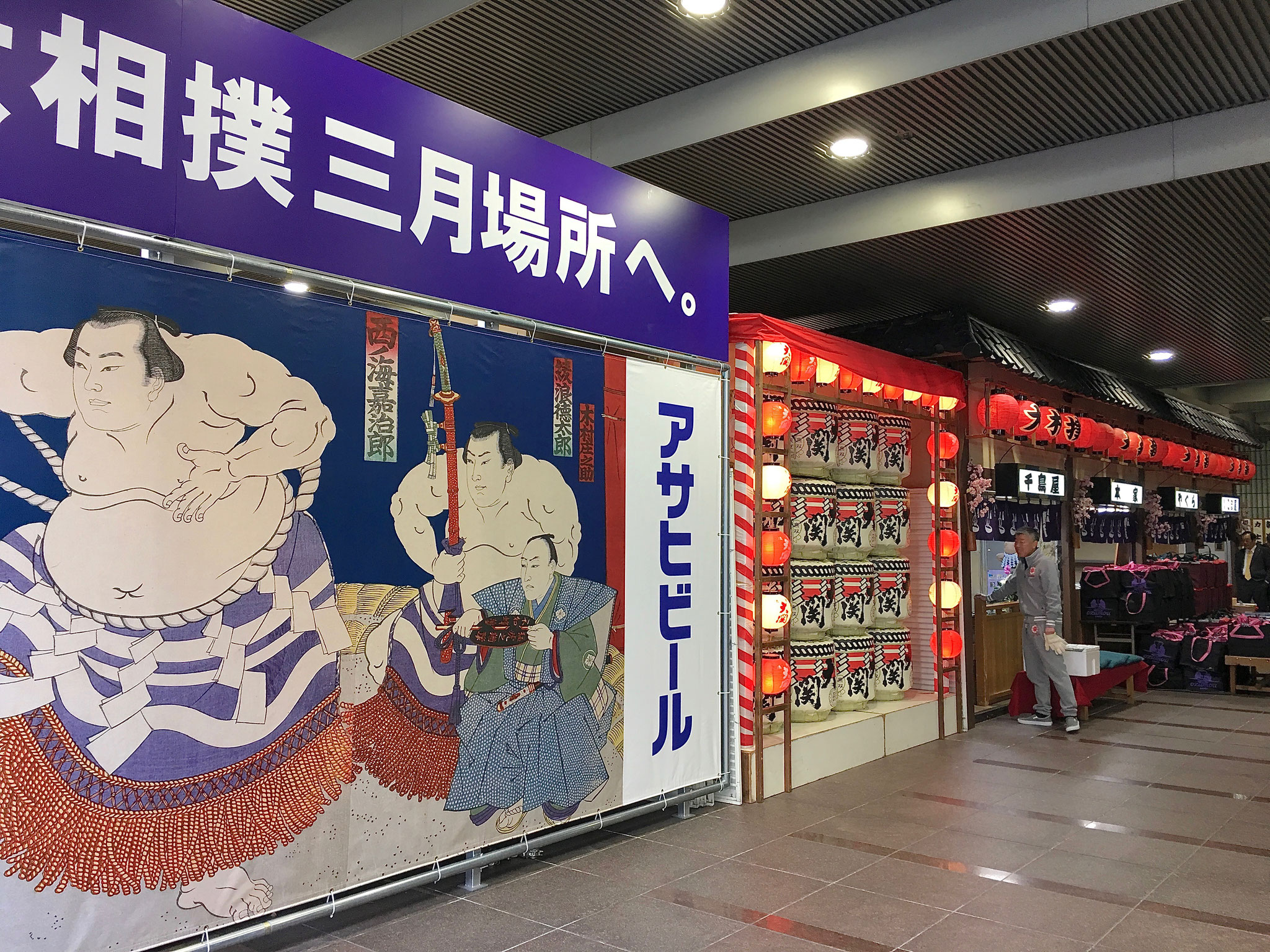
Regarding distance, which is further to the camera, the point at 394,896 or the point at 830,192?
the point at 830,192

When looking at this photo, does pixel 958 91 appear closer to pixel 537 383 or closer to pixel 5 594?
pixel 537 383

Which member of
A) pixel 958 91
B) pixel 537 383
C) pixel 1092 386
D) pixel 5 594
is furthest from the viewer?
pixel 1092 386

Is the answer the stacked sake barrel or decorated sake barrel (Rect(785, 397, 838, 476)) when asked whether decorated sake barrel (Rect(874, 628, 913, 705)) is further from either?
decorated sake barrel (Rect(785, 397, 838, 476))

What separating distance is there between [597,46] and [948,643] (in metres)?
5.16

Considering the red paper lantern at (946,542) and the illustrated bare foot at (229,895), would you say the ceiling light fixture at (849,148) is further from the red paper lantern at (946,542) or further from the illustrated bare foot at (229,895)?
the illustrated bare foot at (229,895)

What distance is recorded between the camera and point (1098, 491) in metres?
11.7

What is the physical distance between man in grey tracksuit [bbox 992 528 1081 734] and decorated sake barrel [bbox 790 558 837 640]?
2.50m

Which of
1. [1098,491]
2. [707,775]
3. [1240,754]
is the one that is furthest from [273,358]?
[1098,491]

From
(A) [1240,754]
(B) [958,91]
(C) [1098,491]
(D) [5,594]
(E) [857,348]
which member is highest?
(B) [958,91]

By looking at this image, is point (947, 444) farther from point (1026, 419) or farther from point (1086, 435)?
point (1086, 435)

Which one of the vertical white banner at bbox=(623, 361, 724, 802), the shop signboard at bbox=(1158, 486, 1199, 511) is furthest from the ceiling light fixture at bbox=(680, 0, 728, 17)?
the shop signboard at bbox=(1158, 486, 1199, 511)

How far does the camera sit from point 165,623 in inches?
133

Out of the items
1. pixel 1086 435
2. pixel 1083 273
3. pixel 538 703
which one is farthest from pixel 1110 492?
pixel 538 703

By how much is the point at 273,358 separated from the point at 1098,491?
1044cm
